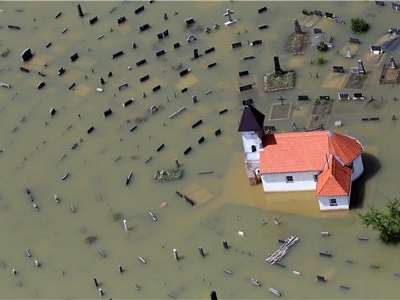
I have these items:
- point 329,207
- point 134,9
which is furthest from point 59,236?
point 134,9

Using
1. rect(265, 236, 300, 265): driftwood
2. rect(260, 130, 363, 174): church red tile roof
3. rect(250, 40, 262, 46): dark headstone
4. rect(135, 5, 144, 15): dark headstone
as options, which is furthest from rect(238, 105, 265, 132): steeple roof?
rect(135, 5, 144, 15): dark headstone

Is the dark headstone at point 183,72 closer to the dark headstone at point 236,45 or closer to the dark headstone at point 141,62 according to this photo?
the dark headstone at point 141,62

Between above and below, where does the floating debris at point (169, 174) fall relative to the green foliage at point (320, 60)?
below

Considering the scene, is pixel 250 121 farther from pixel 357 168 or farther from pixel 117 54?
pixel 117 54

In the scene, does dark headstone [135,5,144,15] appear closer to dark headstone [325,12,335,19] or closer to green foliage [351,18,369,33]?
dark headstone [325,12,335,19]

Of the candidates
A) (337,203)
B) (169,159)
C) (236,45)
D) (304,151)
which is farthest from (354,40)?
(337,203)

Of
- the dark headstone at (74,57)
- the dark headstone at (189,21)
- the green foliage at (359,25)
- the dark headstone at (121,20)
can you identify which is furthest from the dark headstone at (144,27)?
the green foliage at (359,25)
